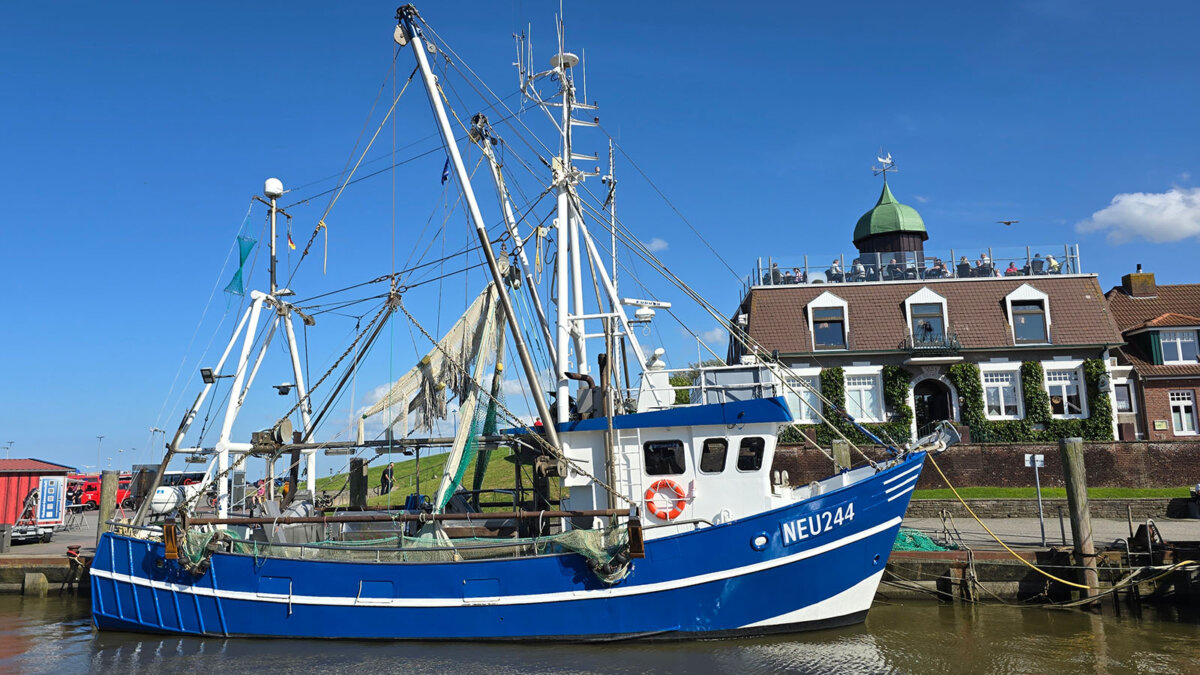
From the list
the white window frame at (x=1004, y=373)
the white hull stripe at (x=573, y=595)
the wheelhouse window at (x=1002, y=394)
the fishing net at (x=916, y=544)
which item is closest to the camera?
the white hull stripe at (x=573, y=595)

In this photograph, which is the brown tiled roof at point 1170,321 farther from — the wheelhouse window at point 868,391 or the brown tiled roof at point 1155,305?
the wheelhouse window at point 868,391

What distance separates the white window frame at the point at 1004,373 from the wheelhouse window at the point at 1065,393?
1.00m

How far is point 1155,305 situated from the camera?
3425cm

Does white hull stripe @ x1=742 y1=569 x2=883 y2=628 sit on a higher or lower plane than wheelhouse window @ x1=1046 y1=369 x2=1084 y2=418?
lower

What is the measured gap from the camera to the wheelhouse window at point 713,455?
1309 centimetres

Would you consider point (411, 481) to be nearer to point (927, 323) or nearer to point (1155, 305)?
point (927, 323)

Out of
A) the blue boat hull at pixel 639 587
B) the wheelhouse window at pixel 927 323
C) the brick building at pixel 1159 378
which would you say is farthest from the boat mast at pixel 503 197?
the brick building at pixel 1159 378

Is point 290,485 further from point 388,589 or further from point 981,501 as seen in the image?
point 981,501

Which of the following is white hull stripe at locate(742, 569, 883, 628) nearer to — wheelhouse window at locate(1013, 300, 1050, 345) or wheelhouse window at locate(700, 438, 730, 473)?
wheelhouse window at locate(700, 438, 730, 473)

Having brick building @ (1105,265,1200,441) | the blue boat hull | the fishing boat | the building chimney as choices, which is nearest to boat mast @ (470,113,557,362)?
the fishing boat

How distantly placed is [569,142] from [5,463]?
75.0ft

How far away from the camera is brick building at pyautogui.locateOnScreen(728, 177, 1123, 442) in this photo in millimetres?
28812

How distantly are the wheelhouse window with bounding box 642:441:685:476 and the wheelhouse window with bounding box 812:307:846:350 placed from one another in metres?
18.3

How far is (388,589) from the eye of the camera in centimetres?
1277
